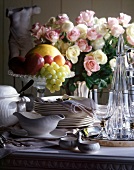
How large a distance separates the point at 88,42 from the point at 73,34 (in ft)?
0.27

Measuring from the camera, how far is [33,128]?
1.06 metres

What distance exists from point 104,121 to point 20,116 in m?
0.23

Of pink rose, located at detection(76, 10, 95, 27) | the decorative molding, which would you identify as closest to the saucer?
the decorative molding

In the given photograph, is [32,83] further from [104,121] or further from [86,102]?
[104,121]

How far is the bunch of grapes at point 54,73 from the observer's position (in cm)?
135

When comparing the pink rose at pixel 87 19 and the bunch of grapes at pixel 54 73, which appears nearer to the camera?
the bunch of grapes at pixel 54 73

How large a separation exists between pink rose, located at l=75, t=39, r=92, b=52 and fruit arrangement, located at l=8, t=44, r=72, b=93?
115mm

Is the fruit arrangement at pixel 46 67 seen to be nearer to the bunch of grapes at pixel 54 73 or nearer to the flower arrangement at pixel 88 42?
the bunch of grapes at pixel 54 73

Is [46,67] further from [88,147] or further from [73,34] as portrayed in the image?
[88,147]

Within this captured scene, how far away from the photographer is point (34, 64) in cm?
135

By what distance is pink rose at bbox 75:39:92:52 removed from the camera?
1.51m

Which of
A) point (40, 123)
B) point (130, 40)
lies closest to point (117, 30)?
point (130, 40)

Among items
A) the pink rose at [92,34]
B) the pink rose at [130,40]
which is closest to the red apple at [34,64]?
the pink rose at [92,34]

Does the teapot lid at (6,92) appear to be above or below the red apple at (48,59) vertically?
below
